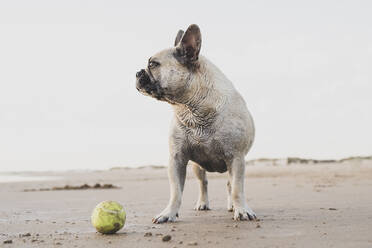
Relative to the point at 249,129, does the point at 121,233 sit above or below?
below

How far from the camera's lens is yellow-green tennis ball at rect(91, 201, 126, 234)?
14.7ft

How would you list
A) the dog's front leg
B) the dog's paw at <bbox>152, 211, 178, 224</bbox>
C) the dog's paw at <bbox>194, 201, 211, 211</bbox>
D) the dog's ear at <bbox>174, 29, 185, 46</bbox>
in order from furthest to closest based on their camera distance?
the dog's paw at <bbox>194, 201, 211, 211</bbox>
the dog's ear at <bbox>174, 29, 185, 46</bbox>
the dog's front leg
the dog's paw at <bbox>152, 211, 178, 224</bbox>

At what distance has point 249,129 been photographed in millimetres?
5973

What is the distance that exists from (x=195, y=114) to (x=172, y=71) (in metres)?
0.58

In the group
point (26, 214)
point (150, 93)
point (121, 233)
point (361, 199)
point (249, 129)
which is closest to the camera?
point (121, 233)

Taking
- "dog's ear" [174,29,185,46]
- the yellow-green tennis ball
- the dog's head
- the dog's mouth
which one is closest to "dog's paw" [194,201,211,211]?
the dog's head

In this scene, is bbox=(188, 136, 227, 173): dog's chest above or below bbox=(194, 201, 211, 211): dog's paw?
above

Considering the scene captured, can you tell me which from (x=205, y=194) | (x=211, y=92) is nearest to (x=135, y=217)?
(x=205, y=194)

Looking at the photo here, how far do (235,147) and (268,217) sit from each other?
924mm

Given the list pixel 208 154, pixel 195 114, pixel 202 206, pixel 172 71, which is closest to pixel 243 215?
pixel 208 154

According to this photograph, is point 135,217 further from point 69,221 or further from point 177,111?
point 177,111

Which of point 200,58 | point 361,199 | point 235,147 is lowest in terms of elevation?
point 361,199

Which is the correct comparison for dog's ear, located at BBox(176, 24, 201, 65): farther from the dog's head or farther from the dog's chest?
the dog's chest

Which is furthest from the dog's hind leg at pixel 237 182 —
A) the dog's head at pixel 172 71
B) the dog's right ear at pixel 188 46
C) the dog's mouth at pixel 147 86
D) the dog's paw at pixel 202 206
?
the dog's paw at pixel 202 206
